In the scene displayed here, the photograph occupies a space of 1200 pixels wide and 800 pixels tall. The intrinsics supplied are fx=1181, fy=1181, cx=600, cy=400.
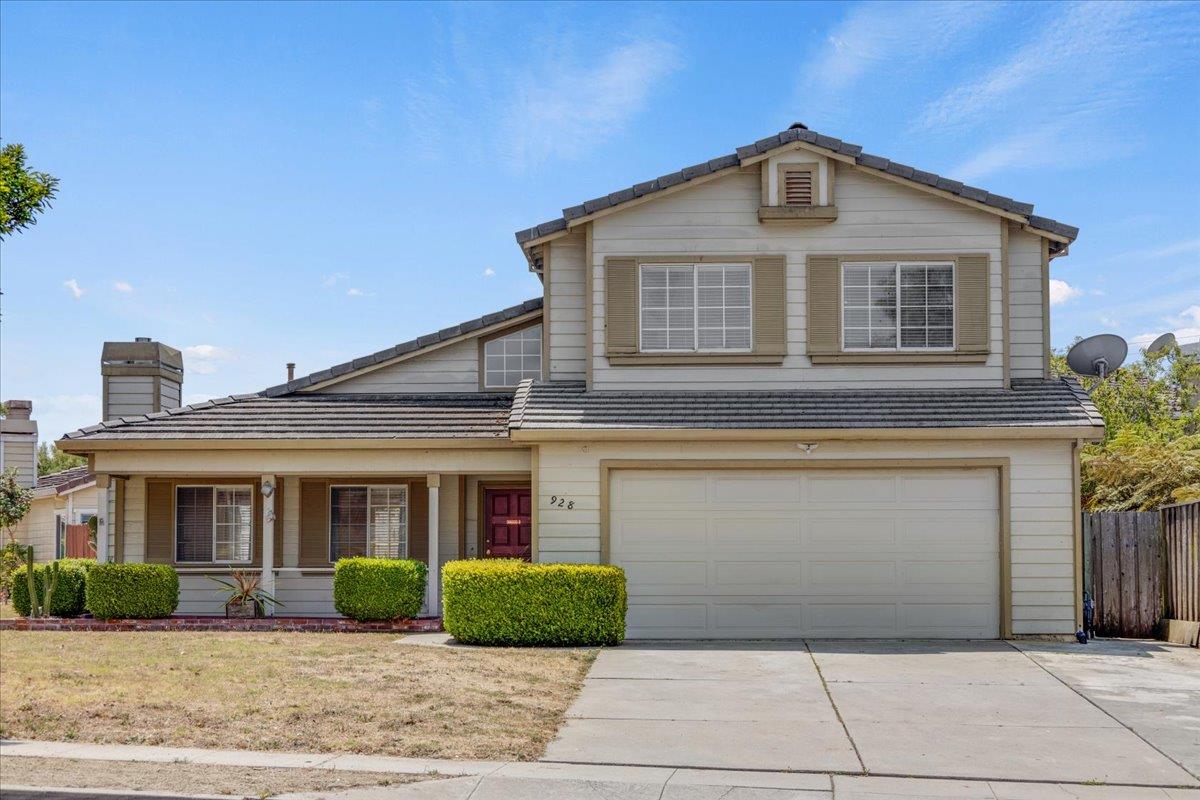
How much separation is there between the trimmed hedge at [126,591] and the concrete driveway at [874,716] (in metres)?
6.81

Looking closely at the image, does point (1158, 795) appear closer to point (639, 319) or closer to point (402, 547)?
point (639, 319)

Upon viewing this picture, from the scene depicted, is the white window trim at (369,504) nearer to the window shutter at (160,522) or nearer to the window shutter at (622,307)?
the window shutter at (160,522)

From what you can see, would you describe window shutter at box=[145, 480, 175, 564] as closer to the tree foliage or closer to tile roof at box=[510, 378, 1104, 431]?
tile roof at box=[510, 378, 1104, 431]

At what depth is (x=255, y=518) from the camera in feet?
58.7

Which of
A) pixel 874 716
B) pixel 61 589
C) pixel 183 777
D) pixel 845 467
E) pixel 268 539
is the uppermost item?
pixel 845 467

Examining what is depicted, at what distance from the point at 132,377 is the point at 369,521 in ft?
17.5

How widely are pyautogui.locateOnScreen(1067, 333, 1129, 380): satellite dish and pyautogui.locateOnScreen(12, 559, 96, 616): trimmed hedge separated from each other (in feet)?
47.6

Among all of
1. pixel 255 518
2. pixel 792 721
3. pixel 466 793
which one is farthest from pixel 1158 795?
pixel 255 518

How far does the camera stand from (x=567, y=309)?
16156mm

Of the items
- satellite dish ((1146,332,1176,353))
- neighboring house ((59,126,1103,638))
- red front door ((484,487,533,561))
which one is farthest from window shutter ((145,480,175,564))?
satellite dish ((1146,332,1176,353))

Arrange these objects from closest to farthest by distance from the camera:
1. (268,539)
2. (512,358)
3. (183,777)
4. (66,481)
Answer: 1. (183,777)
2. (268,539)
3. (512,358)
4. (66,481)

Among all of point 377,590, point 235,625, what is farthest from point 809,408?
point 235,625

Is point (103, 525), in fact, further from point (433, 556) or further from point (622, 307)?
point (622, 307)

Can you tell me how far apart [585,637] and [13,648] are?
20.4ft
